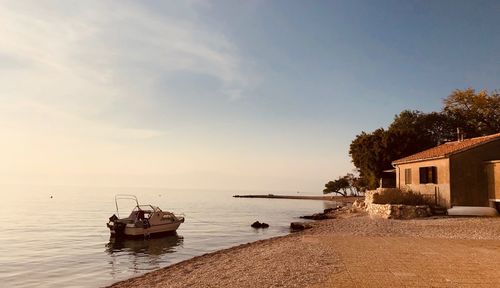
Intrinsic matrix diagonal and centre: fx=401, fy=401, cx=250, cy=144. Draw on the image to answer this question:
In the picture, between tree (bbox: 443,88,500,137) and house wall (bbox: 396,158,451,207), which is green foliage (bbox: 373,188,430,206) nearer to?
Answer: house wall (bbox: 396,158,451,207)

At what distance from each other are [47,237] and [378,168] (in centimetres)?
3662

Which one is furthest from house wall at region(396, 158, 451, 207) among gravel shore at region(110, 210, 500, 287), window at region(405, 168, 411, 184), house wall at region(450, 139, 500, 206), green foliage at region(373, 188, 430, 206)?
gravel shore at region(110, 210, 500, 287)

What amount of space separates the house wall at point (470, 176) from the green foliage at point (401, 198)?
2.23 metres

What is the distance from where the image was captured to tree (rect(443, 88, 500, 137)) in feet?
177

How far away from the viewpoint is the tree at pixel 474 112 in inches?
2124

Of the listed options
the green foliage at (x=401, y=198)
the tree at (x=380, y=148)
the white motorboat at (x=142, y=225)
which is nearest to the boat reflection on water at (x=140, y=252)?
the white motorboat at (x=142, y=225)

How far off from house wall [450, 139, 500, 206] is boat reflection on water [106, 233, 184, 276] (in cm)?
2013

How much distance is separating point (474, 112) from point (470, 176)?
33.4 metres

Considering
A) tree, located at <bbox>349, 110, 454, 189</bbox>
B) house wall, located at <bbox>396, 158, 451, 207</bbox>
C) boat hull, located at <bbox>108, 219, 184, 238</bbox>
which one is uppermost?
tree, located at <bbox>349, 110, 454, 189</bbox>

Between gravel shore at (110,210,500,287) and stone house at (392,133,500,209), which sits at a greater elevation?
stone house at (392,133,500,209)

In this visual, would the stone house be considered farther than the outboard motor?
No

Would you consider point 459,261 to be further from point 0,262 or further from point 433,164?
point 0,262

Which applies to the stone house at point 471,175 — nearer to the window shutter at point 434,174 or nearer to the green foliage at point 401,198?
the window shutter at point 434,174

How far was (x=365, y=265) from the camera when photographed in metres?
12.4
